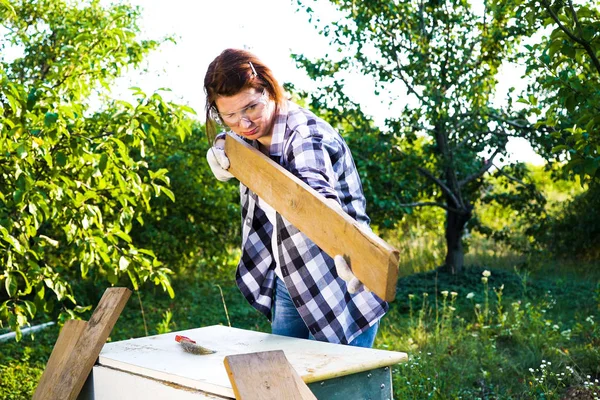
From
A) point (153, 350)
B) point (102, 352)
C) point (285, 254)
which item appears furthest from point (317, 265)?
point (102, 352)

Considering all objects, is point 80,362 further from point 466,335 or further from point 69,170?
point 466,335

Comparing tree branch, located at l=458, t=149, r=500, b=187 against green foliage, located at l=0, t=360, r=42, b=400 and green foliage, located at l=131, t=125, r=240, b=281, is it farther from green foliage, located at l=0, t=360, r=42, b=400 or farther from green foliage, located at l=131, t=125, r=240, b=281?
green foliage, located at l=0, t=360, r=42, b=400

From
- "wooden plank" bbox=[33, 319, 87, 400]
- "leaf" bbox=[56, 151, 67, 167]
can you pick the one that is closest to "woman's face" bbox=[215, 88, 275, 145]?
"wooden plank" bbox=[33, 319, 87, 400]

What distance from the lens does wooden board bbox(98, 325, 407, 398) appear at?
170 cm

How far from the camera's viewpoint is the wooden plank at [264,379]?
150 cm

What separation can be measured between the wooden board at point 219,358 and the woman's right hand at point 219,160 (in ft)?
1.79

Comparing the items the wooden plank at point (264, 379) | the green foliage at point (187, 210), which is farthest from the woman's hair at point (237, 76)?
the green foliage at point (187, 210)

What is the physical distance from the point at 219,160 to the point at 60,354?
2.65ft

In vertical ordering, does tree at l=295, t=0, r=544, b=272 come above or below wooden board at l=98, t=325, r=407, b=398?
above

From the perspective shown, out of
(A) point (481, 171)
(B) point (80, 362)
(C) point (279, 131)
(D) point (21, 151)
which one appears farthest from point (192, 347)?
(A) point (481, 171)

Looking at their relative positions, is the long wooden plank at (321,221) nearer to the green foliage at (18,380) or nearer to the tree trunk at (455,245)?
the green foliage at (18,380)

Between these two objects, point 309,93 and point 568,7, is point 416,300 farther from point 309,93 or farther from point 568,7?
point 568,7

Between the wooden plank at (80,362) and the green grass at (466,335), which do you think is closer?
the wooden plank at (80,362)

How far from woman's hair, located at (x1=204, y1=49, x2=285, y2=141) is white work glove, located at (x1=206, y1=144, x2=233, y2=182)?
0.17m
